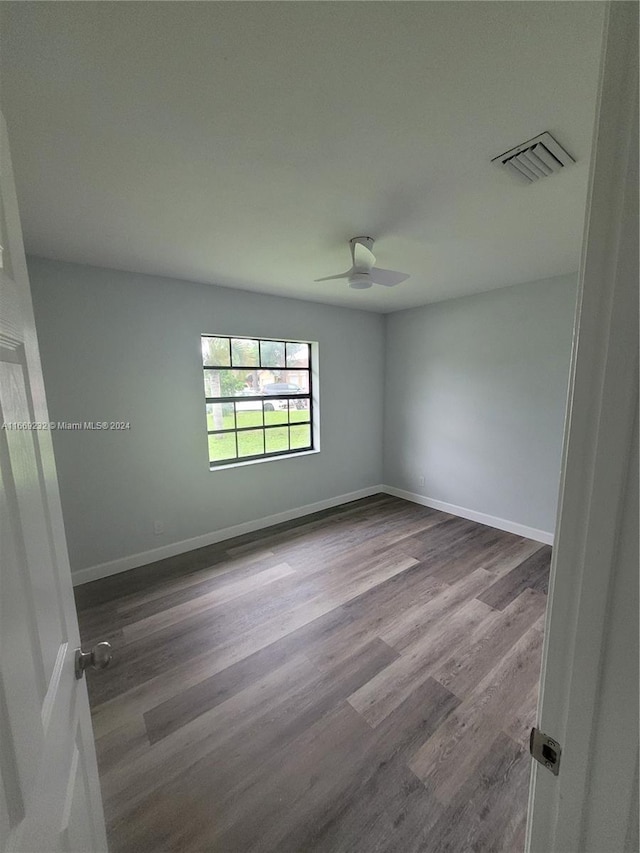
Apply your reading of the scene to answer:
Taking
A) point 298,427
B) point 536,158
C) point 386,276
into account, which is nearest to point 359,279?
point 386,276

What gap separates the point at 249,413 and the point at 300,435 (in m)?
0.72

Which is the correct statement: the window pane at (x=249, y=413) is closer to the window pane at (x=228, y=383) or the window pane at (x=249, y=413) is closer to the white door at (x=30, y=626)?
the window pane at (x=228, y=383)

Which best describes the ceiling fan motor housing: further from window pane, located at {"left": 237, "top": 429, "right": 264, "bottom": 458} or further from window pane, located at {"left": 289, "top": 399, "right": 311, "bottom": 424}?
window pane, located at {"left": 237, "top": 429, "right": 264, "bottom": 458}

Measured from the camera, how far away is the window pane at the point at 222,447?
3.17 m

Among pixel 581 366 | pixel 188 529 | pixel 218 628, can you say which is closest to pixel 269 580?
pixel 218 628

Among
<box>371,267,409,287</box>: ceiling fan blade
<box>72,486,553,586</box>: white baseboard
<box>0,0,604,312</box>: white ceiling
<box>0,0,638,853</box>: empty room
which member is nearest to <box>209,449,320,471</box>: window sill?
<box>0,0,638,853</box>: empty room

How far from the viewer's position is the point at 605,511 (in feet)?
1.44

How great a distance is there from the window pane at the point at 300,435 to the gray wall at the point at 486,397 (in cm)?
124

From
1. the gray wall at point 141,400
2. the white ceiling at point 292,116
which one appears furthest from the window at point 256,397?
the white ceiling at point 292,116

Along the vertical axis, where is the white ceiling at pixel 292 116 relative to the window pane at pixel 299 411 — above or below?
above

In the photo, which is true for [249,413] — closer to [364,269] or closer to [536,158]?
[364,269]

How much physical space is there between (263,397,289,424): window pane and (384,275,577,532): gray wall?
154 cm

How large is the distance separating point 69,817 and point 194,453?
8.23 feet

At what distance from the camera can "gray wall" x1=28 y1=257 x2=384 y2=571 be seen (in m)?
2.37
